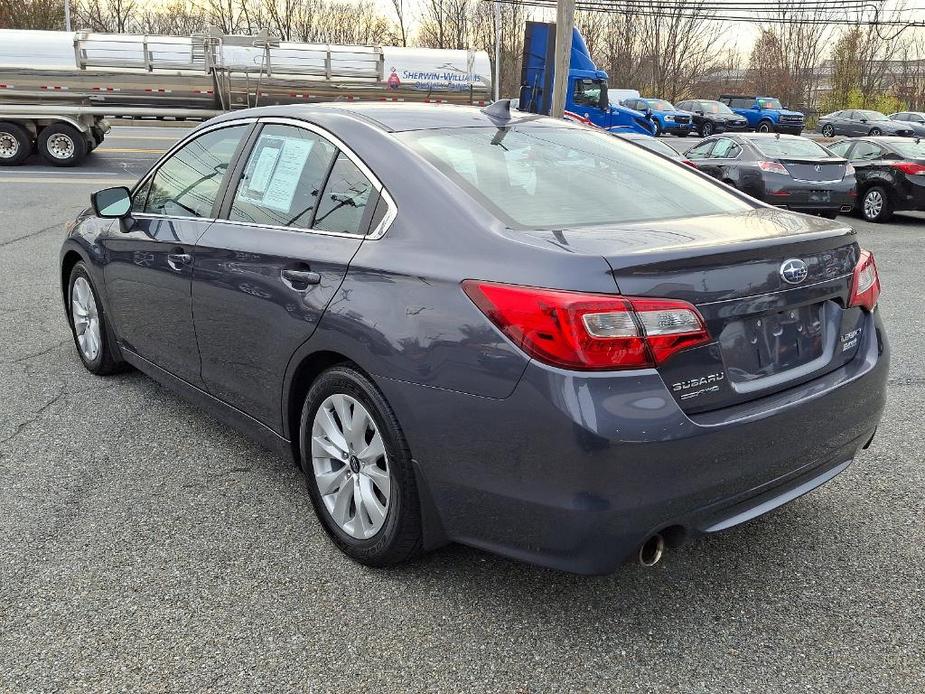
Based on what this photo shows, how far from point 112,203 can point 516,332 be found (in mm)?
2718

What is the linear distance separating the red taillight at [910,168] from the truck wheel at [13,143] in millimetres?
17945

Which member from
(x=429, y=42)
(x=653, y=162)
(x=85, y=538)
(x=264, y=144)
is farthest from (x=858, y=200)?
(x=429, y=42)

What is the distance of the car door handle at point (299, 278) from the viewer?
2906 mm

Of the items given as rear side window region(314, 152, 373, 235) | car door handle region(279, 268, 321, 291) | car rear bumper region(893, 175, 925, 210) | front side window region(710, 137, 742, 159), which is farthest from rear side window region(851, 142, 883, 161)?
Answer: car door handle region(279, 268, 321, 291)

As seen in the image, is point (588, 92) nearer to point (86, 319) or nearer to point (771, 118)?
point (86, 319)

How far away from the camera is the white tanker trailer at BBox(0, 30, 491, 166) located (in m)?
19.2

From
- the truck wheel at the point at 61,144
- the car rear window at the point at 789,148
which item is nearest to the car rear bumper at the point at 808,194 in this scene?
the car rear window at the point at 789,148

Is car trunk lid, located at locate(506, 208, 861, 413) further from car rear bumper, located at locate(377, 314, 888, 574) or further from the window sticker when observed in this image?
the window sticker

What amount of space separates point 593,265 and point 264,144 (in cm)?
179

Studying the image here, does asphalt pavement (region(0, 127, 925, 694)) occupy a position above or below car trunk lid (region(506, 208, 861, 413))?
below

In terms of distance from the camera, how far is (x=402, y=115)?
3.35 m

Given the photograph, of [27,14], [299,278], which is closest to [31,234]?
[299,278]

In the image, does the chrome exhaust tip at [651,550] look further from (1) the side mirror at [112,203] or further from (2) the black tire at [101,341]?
(2) the black tire at [101,341]

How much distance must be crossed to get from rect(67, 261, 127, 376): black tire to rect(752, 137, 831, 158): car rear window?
36.0 ft
